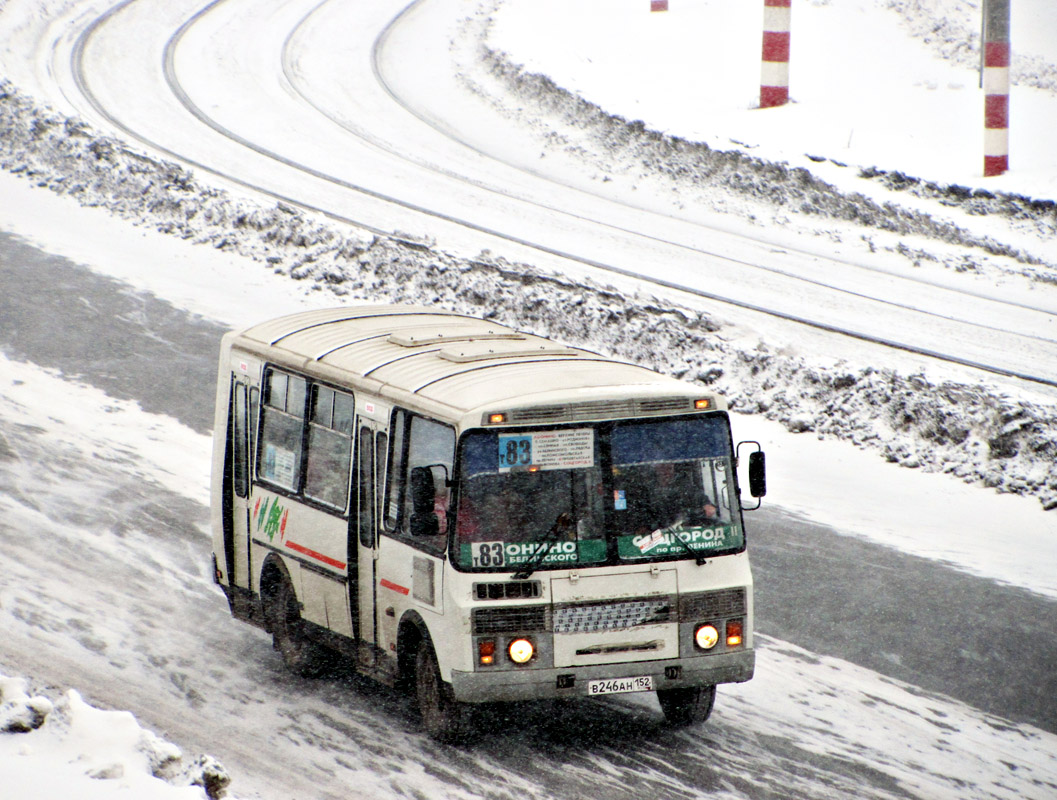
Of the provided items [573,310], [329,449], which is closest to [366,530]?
[329,449]

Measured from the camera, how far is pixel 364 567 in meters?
9.14

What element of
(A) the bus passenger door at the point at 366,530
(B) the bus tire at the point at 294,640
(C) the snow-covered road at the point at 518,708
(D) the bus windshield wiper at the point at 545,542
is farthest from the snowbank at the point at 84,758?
(B) the bus tire at the point at 294,640

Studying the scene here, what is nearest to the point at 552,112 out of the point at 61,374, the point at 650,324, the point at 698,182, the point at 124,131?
the point at 698,182

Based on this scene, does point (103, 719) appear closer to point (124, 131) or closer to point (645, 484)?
point (645, 484)

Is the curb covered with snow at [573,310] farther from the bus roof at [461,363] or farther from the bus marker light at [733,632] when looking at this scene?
the bus marker light at [733,632]

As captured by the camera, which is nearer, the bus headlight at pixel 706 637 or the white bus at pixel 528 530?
the white bus at pixel 528 530

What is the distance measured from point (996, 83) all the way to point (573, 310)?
9717 millimetres

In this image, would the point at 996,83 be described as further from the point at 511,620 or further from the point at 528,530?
the point at 511,620

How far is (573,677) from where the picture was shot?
27.0 ft

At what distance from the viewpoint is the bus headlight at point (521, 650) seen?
26.7 feet

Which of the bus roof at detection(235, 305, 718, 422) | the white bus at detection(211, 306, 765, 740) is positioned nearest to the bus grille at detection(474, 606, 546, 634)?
the white bus at detection(211, 306, 765, 740)

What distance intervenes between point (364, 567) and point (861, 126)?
20.2 m

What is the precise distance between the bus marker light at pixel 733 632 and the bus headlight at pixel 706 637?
0.08m

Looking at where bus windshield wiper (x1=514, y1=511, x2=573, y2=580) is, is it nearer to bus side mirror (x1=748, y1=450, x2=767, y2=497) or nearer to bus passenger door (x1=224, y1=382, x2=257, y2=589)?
bus side mirror (x1=748, y1=450, x2=767, y2=497)
